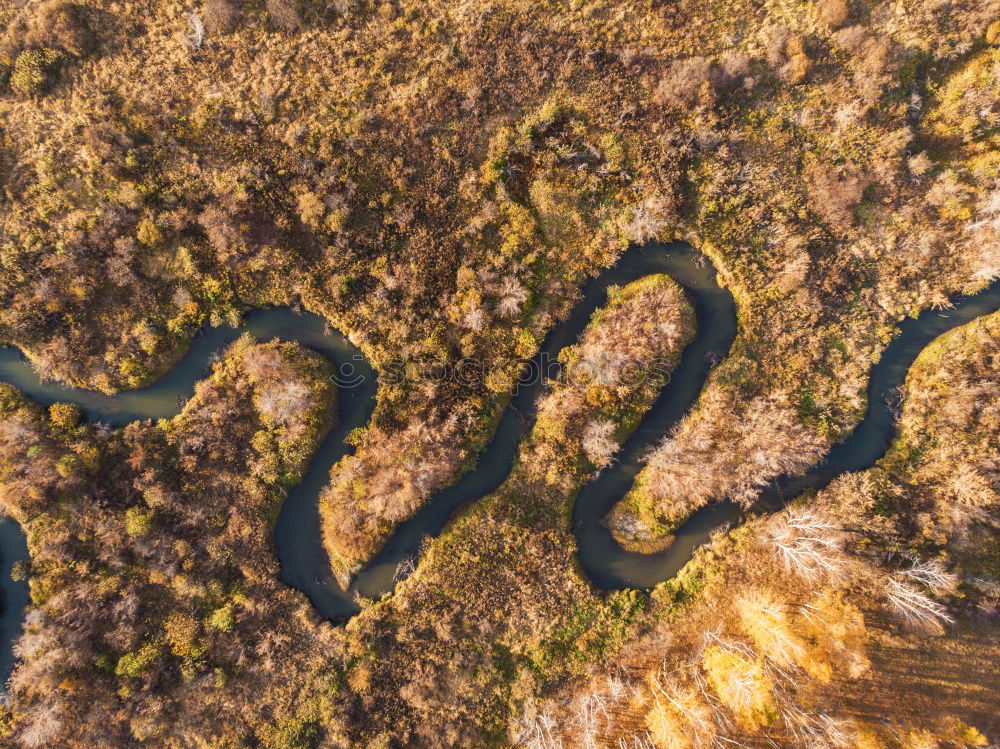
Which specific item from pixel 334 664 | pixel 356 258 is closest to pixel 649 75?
pixel 356 258

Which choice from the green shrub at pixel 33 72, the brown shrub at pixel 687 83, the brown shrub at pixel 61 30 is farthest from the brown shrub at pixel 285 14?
the brown shrub at pixel 687 83

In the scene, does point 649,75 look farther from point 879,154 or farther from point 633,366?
point 633,366

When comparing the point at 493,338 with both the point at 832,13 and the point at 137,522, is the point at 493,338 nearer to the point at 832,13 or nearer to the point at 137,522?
the point at 137,522

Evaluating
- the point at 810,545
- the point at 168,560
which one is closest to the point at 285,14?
the point at 168,560

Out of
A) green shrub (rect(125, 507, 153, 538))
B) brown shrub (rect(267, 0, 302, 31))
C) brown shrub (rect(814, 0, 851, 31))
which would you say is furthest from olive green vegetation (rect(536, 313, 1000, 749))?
brown shrub (rect(267, 0, 302, 31))

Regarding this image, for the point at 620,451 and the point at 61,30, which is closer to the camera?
the point at 61,30

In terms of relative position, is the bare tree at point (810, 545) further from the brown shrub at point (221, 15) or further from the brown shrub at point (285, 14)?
the brown shrub at point (221, 15)
